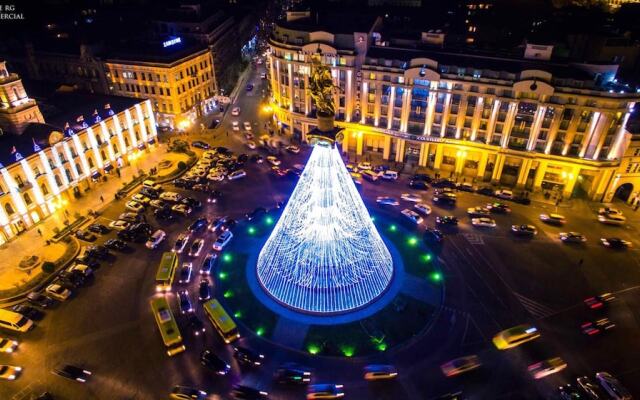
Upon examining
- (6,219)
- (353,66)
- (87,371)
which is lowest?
(87,371)

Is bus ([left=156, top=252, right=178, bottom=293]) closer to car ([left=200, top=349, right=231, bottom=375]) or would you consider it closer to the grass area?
car ([left=200, top=349, right=231, bottom=375])

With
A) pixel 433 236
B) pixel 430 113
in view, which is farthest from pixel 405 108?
pixel 433 236

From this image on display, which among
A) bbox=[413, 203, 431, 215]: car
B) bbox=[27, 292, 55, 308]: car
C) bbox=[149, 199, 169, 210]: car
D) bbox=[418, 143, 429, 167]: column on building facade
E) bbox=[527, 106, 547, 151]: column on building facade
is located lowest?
bbox=[27, 292, 55, 308]: car

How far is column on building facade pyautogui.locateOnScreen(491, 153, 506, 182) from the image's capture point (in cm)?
8612

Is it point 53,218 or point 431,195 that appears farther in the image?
point 431,195

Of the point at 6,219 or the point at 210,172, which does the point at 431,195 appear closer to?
the point at 210,172

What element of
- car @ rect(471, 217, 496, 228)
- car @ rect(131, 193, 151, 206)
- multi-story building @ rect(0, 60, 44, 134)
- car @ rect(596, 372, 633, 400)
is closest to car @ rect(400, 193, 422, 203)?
car @ rect(471, 217, 496, 228)

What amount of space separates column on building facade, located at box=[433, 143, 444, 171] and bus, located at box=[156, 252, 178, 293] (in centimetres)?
5883

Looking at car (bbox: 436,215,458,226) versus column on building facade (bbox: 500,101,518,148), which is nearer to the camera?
car (bbox: 436,215,458,226)

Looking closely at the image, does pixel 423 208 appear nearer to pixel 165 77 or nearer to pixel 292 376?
pixel 292 376

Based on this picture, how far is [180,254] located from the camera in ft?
222

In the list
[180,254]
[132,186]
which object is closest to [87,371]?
[180,254]

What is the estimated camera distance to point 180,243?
6900 cm

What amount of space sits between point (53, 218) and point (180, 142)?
32.7 metres
